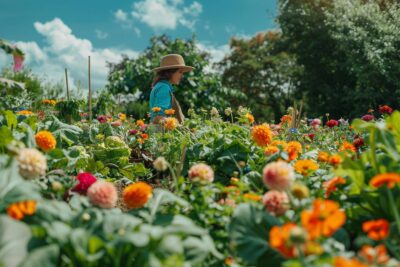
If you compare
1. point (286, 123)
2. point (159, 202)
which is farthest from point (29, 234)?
point (286, 123)

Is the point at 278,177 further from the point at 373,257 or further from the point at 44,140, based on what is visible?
the point at 44,140

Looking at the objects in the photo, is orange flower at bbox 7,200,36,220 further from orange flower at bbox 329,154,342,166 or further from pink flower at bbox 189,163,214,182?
orange flower at bbox 329,154,342,166

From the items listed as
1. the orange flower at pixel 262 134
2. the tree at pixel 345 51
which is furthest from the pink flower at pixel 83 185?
the tree at pixel 345 51

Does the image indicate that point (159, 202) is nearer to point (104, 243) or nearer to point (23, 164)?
point (104, 243)

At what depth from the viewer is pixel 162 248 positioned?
120 cm

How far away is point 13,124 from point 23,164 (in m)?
1.20

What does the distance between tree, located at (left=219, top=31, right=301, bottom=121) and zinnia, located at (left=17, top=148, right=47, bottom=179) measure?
21230 millimetres

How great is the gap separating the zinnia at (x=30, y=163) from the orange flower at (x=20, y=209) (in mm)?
186

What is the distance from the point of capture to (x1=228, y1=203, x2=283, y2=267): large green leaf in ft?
4.56

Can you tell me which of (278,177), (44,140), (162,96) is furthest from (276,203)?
(162,96)

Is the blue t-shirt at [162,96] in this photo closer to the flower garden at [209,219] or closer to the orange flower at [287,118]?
the orange flower at [287,118]

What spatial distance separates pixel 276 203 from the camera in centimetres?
146

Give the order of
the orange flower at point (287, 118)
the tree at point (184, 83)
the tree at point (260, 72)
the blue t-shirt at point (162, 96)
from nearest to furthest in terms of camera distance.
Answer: the orange flower at point (287, 118) → the blue t-shirt at point (162, 96) → the tree at point (184, 83) → the tree at point (260, 72)

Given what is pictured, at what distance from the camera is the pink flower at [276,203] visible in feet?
4.79
